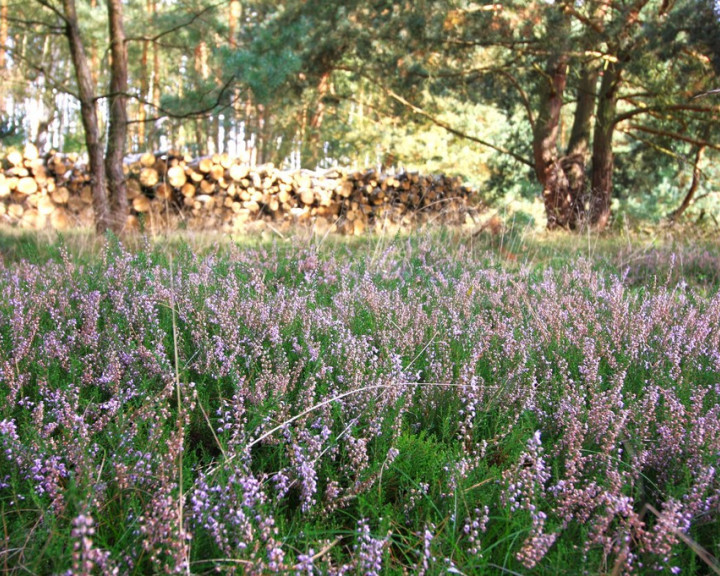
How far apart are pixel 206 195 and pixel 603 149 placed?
27.0ft

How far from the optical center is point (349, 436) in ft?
5.57

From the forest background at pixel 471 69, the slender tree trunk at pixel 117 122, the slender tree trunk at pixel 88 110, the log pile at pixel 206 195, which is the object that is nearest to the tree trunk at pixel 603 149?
the forest background at pixel 471 69

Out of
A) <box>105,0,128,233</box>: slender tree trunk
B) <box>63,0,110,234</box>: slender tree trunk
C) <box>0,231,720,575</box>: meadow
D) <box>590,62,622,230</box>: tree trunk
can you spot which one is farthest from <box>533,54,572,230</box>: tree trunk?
<box>0,231,720,575</box>: meadow

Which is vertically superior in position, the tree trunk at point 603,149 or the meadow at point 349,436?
the tree trunk at point 603,149

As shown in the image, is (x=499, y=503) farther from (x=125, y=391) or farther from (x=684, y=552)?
(x=125, y=391)

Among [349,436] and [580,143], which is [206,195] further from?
[349,436]

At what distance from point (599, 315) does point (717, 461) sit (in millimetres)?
1439

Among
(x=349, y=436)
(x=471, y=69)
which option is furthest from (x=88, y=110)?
(x=471, y=69)

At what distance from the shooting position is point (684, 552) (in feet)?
4.72

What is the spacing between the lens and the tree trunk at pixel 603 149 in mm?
11789

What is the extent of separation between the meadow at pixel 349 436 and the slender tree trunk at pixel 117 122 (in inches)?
170

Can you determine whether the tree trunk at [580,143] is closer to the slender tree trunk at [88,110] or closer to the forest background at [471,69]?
the forest background at [471,69]

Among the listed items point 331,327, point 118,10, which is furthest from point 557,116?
point 331,327

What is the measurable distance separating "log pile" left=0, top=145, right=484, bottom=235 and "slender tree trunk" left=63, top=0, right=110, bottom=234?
0.90 metres
